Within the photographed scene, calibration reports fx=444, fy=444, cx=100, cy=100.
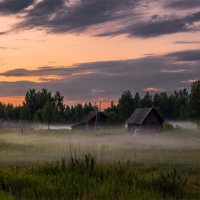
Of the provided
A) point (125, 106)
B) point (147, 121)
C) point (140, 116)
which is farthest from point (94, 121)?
point (125, 106)

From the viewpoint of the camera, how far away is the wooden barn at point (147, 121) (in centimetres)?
7388

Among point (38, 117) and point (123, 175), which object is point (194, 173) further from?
point (38, 117)

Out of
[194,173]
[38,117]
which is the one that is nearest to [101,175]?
[194,173]

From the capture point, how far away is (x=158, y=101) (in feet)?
496

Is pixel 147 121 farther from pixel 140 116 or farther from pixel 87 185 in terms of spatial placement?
pixel 87 185

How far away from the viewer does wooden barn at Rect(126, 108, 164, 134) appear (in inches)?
2908

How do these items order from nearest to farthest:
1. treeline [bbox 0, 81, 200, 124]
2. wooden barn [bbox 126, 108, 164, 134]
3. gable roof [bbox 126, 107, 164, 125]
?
wooden barn [bbox 126, 108, 164, 134], gable roof [bbox 126, 107, 164, 125], treeline [bbox 0, 81, 200, 124]

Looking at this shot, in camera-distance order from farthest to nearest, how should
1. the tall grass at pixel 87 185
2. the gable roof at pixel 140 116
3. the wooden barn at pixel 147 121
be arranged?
the gable roof at pixel 140 116, the wooden barn at pixel 147 121, the tall grass at pixel 87 185

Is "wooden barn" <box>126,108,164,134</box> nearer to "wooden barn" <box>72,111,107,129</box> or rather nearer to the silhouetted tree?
"wooden barn" <box>72,111,107,129</box>

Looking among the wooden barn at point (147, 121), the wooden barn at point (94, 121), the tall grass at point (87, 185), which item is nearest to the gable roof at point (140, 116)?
the wooden barn at point (147, 121)

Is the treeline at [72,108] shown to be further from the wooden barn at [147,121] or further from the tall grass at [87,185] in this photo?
the tall grass at [87,185]

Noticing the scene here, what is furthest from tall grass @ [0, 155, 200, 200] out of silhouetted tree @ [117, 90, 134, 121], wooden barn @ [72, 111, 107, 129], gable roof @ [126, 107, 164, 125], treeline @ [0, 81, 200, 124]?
silhouetted tree @ [117, 90, 134, 121]

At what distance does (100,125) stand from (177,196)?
74604mm

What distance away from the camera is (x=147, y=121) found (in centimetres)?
7469
